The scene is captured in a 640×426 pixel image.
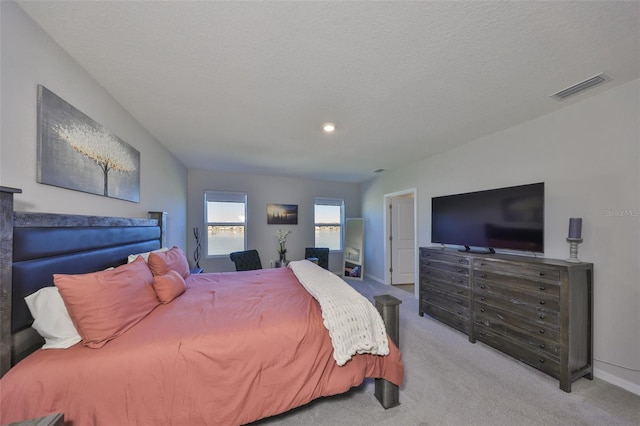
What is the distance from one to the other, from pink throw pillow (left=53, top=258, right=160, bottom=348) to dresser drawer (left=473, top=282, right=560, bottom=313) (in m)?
3.19

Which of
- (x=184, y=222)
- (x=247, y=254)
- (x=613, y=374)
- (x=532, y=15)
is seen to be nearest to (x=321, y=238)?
(x=247, y=254)

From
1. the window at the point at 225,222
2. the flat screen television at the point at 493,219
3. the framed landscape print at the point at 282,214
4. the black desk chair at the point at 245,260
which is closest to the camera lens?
the flat screen television at the point at 493,219

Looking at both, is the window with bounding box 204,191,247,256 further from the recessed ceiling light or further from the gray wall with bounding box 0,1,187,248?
the recessed ceiling light

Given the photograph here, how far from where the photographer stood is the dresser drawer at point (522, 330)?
1.99 meters

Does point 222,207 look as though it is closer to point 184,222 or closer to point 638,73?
point 184,222

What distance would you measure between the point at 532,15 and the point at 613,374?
293cm

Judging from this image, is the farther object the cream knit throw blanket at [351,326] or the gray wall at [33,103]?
the cream knit throw blanket at [351,326]

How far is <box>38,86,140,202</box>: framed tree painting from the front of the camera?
53.6 inches

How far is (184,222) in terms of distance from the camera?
4.52 meters

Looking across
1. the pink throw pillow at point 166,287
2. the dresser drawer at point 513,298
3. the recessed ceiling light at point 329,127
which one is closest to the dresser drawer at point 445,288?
the dresser drawer at point 513,298

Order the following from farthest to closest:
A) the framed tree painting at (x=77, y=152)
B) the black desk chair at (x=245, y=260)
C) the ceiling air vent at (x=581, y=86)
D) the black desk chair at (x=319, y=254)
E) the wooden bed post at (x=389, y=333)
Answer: the black desk chair at (x=319, y=254), the black desk chair at (x=245, y=260), the ceiling air vent at (x=581, y=86), the wooden bed post at (x=389, y=333), the framed tree painting at (x=77, y=152)

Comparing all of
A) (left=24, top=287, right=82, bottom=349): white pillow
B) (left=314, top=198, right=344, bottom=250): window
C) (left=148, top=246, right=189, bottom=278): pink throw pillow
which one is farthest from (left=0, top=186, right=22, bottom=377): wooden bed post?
(left=314, top=198, right=344, bottom=250): window

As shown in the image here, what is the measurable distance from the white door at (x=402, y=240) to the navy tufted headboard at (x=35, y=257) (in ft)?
15.8

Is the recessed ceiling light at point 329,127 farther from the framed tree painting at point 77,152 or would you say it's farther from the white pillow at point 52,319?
the white pillow at point 52,319
